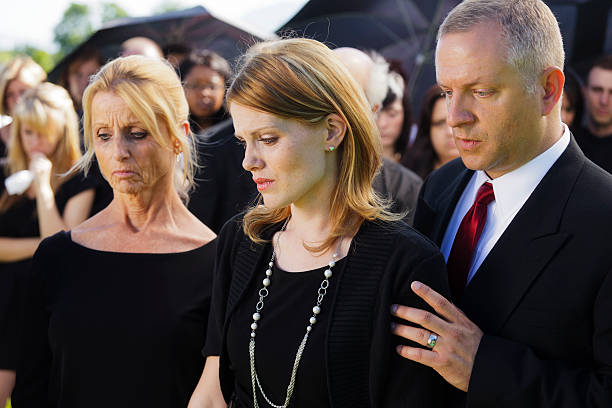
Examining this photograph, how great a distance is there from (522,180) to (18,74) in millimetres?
4927

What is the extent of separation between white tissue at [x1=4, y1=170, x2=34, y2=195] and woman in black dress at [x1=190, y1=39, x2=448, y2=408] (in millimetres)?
2431

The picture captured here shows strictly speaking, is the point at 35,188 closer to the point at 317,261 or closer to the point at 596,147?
the point at 317,261

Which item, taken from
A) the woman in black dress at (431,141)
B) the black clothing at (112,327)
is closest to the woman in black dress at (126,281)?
the black clothing at (112,327)

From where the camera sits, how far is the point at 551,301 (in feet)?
6.34

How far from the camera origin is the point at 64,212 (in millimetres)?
4016

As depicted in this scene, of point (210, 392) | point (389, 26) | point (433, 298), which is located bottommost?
point (210, 392)

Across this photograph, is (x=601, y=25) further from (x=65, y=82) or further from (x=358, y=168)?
(x=65, y=82)

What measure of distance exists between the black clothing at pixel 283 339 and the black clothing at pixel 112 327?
368mm

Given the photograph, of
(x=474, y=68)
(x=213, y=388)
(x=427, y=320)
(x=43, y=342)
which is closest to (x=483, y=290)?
(x=427, y=320)

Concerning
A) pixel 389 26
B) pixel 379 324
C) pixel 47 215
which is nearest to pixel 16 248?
pixel 47 215

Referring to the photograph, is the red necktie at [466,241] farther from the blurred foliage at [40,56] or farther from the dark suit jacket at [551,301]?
the blurred foliage at [40,56]

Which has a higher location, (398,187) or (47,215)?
(398,187)

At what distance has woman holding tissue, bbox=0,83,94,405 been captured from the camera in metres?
4.02

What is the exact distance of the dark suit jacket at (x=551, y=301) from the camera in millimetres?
1862
